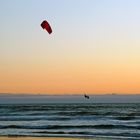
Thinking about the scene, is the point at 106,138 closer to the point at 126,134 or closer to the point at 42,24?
the point at 126,134

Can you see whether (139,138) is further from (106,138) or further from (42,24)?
(42,24)

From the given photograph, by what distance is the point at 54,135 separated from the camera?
4003 centimetres

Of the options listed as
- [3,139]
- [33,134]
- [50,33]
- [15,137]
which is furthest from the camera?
[33,134]

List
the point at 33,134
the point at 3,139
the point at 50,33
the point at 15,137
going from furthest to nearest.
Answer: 1. the point at 33,134
2. the point at 15,137
3. the point at 3,139
4. the point at 50,33

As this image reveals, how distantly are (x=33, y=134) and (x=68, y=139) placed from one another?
15.1ft

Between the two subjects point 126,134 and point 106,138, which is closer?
point 106,138

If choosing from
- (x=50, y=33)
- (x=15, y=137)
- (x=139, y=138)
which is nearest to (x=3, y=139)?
(x=15, y=137)

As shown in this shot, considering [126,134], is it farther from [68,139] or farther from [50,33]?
[50,33]

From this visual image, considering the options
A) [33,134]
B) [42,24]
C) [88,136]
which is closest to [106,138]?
[88,136]

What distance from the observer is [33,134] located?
4044 cm

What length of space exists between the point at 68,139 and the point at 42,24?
1130 centimetres

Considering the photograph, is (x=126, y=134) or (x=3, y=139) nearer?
(x=3, y=139)

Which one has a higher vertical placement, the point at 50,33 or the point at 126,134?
the point at 50,33

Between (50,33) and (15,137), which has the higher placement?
(50,33)
